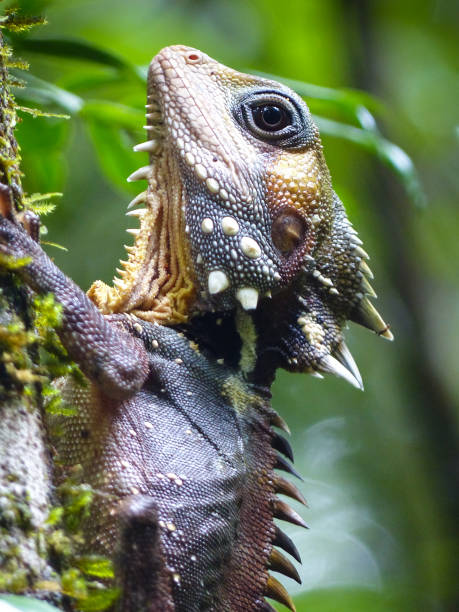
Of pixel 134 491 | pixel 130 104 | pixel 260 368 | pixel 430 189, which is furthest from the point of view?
pixel 430 189

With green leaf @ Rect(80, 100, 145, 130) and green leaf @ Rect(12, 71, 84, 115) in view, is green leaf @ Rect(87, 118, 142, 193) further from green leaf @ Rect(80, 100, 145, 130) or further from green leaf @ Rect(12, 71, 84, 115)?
green leaf @ Rect(12, 71, 84, 115)

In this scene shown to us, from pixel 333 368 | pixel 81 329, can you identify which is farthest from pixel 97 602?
pixel 333 368

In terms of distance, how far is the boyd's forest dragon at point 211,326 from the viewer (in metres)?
2.44

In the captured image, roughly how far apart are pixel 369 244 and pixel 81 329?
7.36 meters

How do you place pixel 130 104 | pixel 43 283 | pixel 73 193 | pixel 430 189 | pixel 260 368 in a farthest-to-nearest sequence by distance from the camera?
pixel 430 189
pixel 73 193
pixel 130 104
pixel 260 368
pixel 43 283

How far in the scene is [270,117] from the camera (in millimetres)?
3240

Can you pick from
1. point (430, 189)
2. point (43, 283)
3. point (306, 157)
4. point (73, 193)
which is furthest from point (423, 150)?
point (43, 283)

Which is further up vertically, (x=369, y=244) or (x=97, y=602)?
(x=369, y=244)

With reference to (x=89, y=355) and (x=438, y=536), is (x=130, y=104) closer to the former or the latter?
(x=89, y=355)

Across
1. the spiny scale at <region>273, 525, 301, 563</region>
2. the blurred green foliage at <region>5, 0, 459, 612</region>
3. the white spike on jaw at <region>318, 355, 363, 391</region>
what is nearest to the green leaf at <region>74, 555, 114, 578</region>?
the spiny scale at <region>273, 525, 301, 563</region>

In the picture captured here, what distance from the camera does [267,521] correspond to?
9.46 feet

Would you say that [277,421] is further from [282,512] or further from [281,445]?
[282,512]

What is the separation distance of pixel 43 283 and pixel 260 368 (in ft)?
4.01

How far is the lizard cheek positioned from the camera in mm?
3072
